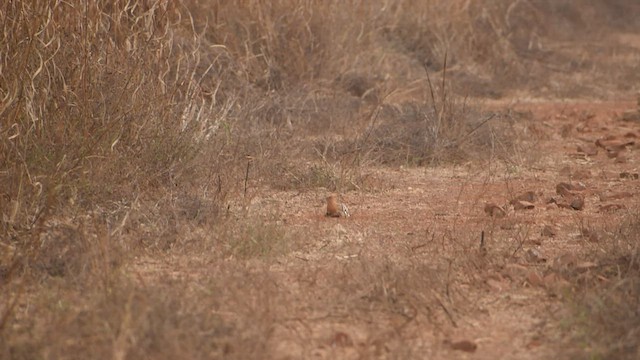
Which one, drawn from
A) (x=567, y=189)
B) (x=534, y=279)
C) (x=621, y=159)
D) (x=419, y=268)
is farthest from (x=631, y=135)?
(x=419, y=268)

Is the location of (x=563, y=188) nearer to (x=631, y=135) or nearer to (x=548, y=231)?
(x=548, y=231)

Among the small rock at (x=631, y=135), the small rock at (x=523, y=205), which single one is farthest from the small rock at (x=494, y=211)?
the small rock at (x=631, y=135)

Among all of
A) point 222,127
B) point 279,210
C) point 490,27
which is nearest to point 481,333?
point 279,210

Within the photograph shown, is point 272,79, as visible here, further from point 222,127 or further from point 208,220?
point 208,220

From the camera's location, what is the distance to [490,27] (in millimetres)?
9297

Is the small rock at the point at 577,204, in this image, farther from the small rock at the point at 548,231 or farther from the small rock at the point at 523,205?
the small rock at the point at 548,231

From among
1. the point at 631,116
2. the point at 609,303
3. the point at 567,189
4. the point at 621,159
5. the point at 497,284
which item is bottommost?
the point at 631,116

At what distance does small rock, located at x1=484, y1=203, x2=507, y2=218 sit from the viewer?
171 inches

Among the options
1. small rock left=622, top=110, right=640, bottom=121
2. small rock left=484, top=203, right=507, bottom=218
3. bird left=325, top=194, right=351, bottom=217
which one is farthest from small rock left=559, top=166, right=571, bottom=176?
small rock left=622, top=110, right=640, bottom=121

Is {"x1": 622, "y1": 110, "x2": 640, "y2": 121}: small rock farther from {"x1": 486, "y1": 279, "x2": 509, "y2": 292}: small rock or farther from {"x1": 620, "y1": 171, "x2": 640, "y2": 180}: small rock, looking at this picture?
{"x1": 486, "y1": 279, "x2": 509, "y2": 292}: small rock

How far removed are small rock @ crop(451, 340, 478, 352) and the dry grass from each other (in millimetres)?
123

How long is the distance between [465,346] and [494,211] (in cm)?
144

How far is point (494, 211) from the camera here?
4.36 meters

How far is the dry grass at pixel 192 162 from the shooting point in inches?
119
